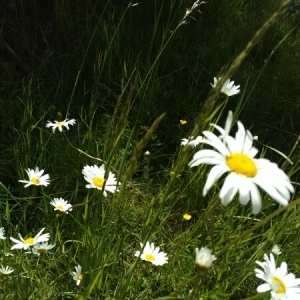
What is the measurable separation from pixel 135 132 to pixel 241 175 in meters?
1.35

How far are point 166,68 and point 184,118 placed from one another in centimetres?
31

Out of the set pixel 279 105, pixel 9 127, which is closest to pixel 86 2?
pixel 9 127

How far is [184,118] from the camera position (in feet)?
7.04

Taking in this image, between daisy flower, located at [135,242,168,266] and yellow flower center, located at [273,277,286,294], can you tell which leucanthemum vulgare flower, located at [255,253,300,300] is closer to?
yellow flower center, located at [273,277,286,294]

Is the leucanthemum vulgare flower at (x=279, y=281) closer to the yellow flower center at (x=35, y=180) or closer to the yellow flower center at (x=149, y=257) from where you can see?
the yellow flower center at (x=149, y=257)

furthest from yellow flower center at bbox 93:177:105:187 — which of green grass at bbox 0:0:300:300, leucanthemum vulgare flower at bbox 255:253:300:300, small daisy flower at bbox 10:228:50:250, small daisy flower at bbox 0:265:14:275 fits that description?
leucanthemum vulgare flower at bbox 255:253:300:300

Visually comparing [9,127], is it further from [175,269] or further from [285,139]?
[285,139]

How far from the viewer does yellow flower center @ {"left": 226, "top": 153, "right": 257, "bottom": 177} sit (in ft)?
2.36

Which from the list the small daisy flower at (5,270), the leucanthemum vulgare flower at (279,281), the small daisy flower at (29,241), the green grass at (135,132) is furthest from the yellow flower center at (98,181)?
the leucanthemum vulgare flower at (279,281)

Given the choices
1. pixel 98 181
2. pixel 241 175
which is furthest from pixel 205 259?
pixel 98 181

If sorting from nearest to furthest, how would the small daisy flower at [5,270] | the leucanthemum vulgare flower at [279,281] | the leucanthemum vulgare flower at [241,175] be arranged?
the leucanthemum vulgare flower at [241,175], the leucanthemum vulgare flower at [279,281], the small daisy flower at [5,270]

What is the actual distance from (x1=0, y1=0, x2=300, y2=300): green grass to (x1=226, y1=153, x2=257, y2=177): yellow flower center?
21.1 inches

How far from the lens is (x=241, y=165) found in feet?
2.40

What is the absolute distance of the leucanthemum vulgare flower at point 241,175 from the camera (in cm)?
67
